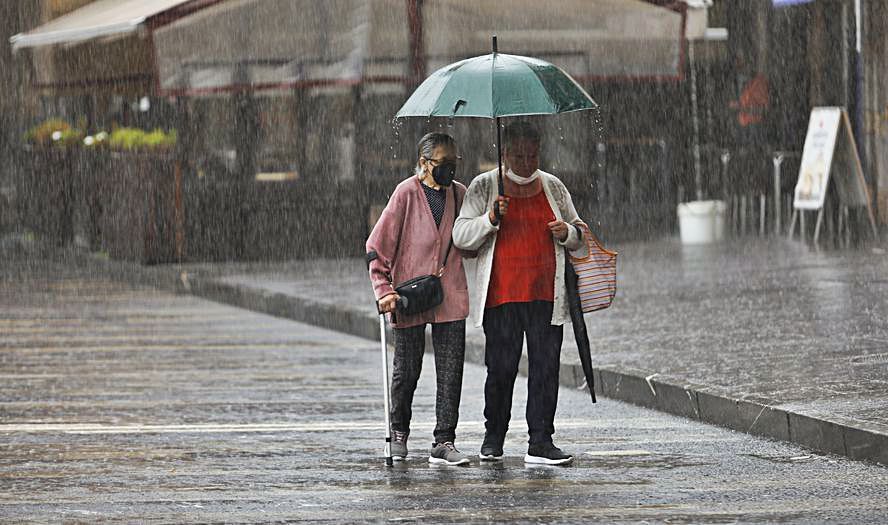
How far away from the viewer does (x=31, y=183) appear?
26516mm

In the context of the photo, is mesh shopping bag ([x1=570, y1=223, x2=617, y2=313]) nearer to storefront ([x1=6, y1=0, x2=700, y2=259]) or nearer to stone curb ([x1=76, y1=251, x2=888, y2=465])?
stone curb ([x1=76, y1=251, x2=888, y2=465])

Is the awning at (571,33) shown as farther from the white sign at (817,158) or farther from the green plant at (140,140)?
the green plant at (140,140)

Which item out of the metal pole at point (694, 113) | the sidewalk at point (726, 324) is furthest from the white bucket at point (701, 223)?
the metal pole at point (694, 113)

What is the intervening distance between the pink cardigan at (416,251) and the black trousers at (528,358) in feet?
0.68

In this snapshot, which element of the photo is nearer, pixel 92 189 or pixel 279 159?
pixel 279 159

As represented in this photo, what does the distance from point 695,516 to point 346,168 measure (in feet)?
50.0

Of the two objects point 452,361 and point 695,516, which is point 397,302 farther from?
point 695,516

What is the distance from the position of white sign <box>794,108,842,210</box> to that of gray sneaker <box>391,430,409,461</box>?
Answer: 12.5m

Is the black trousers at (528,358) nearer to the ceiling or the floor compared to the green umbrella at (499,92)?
nearer to the floor

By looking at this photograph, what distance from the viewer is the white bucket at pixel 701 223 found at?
21.1 meters

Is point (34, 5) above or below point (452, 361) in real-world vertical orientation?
above

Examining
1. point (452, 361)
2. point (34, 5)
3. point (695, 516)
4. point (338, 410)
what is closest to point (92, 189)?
point (34, 5)

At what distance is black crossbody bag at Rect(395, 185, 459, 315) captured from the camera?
8242 mm

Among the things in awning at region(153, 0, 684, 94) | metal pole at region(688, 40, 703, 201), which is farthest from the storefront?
metal pole at region(688, 40, 703, 201)
